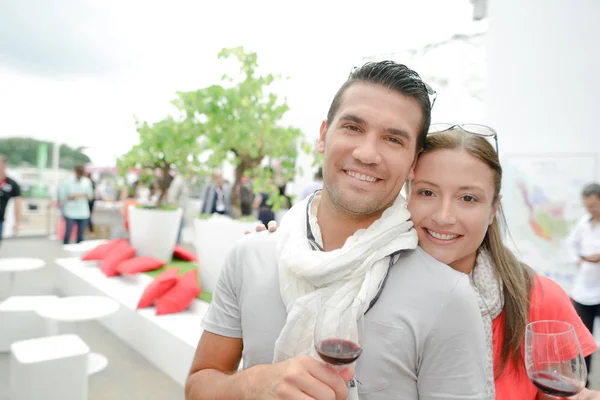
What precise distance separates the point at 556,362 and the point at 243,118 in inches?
135

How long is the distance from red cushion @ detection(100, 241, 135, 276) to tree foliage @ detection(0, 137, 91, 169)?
3.68 m

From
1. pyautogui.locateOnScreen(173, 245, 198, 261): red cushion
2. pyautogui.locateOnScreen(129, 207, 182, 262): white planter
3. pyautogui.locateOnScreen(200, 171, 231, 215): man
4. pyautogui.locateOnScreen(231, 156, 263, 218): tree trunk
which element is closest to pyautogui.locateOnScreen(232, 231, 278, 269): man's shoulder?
pyautogui.locateOnScreen(231, 156, 263, 218): tree trunk

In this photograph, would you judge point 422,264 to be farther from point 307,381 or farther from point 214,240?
point 214,240

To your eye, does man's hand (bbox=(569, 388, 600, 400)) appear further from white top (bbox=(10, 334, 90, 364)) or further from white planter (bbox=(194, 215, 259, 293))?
white top (bbox=(10, 334, 90, 364))

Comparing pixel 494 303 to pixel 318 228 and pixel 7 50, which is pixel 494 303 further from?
pixel 7 50

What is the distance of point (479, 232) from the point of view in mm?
1391

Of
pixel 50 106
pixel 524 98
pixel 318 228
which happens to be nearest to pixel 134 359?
pixel 318 228

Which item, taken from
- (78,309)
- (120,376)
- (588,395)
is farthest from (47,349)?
(588,395)

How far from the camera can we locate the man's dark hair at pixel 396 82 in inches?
47.4

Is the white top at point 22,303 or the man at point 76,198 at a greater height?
the man at point 76,198

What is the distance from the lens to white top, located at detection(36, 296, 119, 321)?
3209 mm

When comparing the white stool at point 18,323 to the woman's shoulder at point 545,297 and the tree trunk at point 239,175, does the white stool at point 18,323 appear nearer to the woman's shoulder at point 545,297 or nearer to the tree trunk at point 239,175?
the tree trunk at point 239,175

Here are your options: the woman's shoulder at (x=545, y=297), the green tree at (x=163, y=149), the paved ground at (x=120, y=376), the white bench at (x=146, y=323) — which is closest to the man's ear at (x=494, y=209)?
the woman's shoulder at (x=545, y=297)

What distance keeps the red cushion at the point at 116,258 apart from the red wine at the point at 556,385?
4.42 metres
